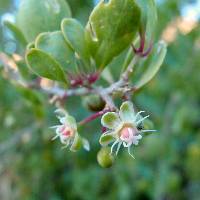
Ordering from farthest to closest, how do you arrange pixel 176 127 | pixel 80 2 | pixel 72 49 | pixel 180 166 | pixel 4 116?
pixel 80 2 → pixel 180 166 → pixel 4 116 → pixel 176 127 → pixel 72 49

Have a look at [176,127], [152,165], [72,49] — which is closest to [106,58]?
[72,49]

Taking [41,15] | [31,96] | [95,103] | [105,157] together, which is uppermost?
[41,15]

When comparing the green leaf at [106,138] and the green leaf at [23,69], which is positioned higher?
the green leaf at [23,69]

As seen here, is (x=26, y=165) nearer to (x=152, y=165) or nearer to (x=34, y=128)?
(x=34, y=128)

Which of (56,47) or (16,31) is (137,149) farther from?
(56,47)

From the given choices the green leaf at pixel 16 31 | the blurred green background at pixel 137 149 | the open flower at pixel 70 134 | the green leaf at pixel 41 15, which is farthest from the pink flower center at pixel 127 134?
the blurred green background at pixel 137 149

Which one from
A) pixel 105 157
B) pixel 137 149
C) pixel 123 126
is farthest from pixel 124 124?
pixel 137 149

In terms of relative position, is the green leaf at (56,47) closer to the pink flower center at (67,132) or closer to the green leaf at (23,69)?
the pink flower center at (67,132)
